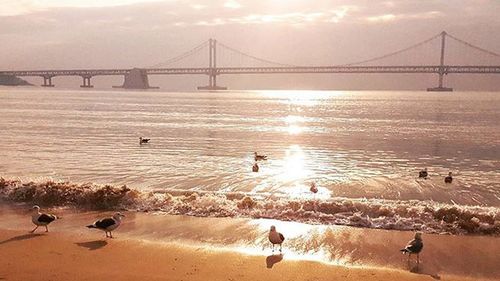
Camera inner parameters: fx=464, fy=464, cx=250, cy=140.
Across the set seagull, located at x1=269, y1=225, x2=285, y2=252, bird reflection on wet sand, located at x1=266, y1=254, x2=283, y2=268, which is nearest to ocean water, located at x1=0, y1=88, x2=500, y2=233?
seagull, located at x1=269, y1=225, x2=285, y2=252

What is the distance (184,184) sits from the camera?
12.8 metres

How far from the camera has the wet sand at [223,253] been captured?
20.1 ft

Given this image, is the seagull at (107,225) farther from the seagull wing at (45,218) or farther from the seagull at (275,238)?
the seagull at (275,238)

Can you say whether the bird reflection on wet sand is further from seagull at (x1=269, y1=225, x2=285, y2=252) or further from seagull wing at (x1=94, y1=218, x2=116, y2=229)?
seagull wing at (x1=94, y1=218, x2=116, y2=229)

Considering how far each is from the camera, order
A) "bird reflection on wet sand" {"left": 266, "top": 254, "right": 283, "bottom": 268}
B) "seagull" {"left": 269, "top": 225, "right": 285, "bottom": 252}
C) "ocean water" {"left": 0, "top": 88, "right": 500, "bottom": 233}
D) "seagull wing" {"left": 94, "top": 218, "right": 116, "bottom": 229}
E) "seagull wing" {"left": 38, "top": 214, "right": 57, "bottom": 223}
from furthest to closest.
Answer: "ocean water" {"left": 0, "top": 88, "right": 500, "bottom": 233} < "seagull wing" {"left": 38, "top": 214, "right": 57, "bottom": 223} < "seagull wing" {"left": 94, "top": 218, "right": 116, "bottom": 229} < "seagull" {"left": 269, "top": 225, "right": 285, "bottom": 252} < "bird reflection on wet sand" {"left": 266, "top": 254, "right": 283, "bottom": 268}

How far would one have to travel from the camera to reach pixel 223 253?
6.92 metres

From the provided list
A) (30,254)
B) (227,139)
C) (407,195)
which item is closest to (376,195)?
(407,195)

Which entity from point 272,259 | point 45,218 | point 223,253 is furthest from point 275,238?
point 45,218

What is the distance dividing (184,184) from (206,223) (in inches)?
165

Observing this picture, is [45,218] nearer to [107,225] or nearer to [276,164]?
[107,225]

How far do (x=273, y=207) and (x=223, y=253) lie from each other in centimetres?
291

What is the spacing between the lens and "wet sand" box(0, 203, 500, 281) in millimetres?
6133

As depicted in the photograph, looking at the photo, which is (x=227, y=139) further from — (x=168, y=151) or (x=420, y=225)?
(x=420, y=225)

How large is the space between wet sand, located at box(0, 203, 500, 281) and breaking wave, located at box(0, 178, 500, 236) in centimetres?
44
